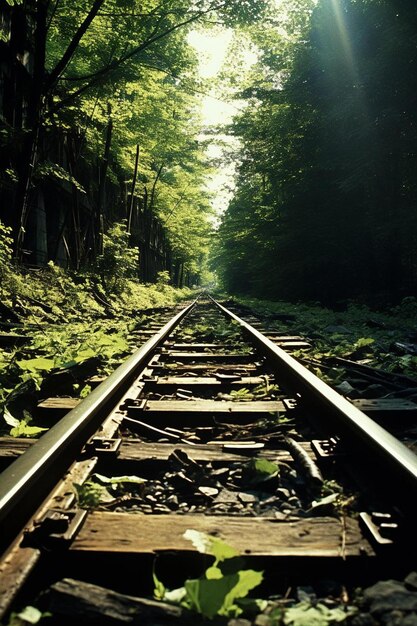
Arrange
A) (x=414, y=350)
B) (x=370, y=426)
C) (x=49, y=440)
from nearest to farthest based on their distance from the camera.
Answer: (x=49, y=440)
(x=370, y=426)
(x=414, y=350)

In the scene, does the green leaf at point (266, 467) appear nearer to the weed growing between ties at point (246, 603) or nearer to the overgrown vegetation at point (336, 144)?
the weed growing between ties at point (246, 603)

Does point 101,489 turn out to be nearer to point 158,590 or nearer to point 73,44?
point 158,590

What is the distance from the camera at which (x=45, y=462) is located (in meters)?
1.80

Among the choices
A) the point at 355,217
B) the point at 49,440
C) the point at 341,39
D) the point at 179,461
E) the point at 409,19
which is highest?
the point at 341,39

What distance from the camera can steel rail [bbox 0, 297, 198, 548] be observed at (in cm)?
150

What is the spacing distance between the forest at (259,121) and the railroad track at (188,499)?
7.47 meters

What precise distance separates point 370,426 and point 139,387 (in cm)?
194

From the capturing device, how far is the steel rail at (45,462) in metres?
1.50

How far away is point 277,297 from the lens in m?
20.9

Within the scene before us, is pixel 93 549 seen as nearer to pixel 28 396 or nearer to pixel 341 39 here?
pixel 28 396

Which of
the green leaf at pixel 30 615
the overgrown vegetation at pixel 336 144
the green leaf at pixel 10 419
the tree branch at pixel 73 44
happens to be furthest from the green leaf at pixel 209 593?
the overgrown vegetation at pixel 336 144

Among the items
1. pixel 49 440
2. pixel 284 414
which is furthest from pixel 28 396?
pixel 284 414

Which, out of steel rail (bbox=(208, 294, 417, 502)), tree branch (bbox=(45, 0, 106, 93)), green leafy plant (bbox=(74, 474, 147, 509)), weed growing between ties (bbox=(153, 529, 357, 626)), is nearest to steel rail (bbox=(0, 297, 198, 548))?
green leafy plant (bbox=(74, 474, 147, 509))

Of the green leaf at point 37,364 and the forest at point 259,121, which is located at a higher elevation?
the forest at point 259,121
